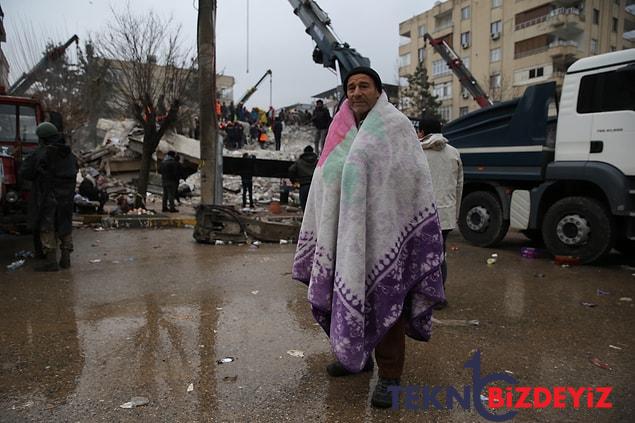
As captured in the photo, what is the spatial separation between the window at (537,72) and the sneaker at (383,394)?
40.8 metres

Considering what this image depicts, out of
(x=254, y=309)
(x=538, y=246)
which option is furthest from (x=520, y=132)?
(x=254, y=309)

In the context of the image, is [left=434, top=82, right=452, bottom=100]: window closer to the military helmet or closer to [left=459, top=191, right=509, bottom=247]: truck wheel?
[left=459, top=191, right=509, bottom=247]: truck wheel

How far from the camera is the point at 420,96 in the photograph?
1550 inches

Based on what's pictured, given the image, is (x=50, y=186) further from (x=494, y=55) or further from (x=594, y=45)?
(x=594, y=45)

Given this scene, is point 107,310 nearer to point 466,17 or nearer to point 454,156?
point 454,156

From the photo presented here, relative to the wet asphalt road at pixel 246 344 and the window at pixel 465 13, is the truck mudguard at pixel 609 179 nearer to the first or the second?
the wet asphalt road at pixel 246 344

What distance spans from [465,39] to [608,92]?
43.8m

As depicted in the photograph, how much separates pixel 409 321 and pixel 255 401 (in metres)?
0.97

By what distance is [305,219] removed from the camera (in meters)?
2.63

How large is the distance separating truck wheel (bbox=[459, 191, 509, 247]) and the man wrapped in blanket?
5.50 m

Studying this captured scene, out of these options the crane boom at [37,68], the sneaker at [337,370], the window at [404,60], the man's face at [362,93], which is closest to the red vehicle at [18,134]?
the sneaker at [337,370]

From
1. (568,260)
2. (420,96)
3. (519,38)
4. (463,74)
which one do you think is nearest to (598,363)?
(568,260)

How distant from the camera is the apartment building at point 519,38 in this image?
36844 millimetres

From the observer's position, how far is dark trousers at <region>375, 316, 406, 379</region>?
8.14ft
